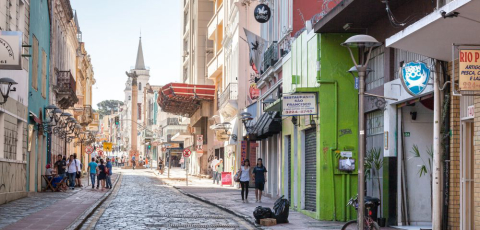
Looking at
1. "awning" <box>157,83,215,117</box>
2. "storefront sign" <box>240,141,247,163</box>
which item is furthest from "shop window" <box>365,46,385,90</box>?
"awning" <box>157,83,215,117</box>

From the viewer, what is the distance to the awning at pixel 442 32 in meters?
10.5

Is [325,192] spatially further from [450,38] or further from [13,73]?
[13,73]

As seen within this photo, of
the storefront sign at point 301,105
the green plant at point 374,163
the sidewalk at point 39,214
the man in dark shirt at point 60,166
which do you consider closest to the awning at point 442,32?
the green plant at point 374,163

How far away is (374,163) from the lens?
691 inches

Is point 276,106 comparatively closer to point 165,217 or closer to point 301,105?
point 301,105

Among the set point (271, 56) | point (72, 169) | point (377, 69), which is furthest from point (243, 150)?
point (377, 69)

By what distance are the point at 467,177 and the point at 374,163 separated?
4.74 m

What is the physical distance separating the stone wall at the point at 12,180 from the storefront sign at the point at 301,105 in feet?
30.6

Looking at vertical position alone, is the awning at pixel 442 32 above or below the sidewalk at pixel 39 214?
above

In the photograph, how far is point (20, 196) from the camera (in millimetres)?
26688

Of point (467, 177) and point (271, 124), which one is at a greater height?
point (271, 124)

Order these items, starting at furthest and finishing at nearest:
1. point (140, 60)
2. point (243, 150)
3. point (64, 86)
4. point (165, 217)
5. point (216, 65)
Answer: point (140, 60), point (216, 65), point (64, 86), point (243, 150), point (165, 217)

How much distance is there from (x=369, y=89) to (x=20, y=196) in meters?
14.1

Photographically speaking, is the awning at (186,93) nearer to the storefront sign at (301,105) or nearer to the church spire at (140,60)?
the storefront sign at (301,105)
